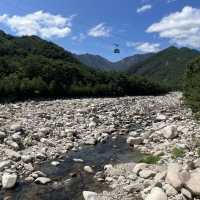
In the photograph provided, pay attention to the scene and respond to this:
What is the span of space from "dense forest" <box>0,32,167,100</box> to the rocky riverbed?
1537 centimetres

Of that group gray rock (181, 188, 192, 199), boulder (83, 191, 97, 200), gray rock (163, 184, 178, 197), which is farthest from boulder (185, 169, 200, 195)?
boulder (83, 191, 97, 200)

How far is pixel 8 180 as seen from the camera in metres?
18.8

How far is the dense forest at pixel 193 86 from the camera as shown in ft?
113

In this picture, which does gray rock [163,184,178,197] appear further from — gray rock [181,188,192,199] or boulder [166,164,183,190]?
gray rock [181,188,192,199]

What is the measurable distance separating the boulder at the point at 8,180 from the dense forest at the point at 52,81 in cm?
3333

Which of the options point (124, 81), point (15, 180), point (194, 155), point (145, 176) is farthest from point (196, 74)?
point (124, 81)

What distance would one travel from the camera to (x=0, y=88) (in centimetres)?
5125

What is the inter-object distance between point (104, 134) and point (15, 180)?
39.3ft

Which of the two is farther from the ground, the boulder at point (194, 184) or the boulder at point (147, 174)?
the boulder at point (194, 184)

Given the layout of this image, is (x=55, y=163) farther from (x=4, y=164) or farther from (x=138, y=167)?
(x=138, y=167)

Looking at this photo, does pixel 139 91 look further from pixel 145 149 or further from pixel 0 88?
pixel 145 149

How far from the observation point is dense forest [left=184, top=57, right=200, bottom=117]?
113ft

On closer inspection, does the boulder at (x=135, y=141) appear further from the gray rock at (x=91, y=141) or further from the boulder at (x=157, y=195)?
the boulder at (x=157, y=195)

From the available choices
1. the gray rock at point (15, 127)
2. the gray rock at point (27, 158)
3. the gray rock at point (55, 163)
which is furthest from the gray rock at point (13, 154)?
the gray rock at point (15, 127)
